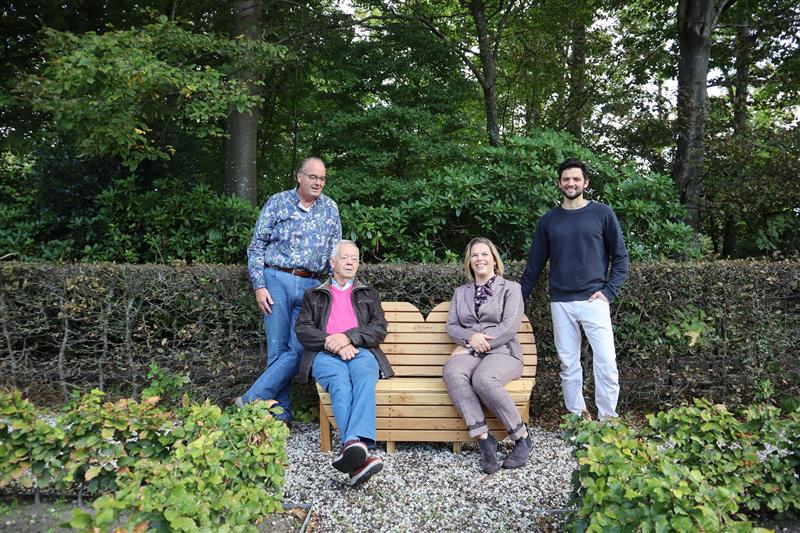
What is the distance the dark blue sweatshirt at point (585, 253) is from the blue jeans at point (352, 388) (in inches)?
59.2

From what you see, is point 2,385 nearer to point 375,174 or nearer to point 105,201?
point 105,201

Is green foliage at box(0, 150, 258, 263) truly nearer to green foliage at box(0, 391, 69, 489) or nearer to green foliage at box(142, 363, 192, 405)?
green foliage at box(142, 363, 192, 405)

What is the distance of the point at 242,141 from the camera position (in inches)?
273

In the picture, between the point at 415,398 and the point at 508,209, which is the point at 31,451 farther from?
the point at 508,209

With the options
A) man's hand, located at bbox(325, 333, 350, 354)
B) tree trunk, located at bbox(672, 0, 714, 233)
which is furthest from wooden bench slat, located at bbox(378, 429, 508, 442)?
tree trunk, located at bbox(672, 0, 714, 233)

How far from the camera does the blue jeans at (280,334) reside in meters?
4.30

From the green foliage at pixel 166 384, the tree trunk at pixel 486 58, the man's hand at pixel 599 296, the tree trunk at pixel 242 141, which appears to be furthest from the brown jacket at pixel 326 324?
the tree trunk at pixel 486 58

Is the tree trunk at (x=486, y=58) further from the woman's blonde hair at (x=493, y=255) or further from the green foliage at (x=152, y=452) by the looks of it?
the green foliage at (x=152, y=452)

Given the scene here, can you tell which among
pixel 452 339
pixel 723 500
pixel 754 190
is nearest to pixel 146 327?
pixel 452 339

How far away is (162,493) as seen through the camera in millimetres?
1971

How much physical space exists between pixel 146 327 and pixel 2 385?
1302 mm

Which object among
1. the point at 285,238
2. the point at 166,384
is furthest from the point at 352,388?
the point at 166,384

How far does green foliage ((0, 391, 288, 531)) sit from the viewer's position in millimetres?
2193

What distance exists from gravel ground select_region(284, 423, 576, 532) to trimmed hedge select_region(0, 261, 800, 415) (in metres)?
1.09
